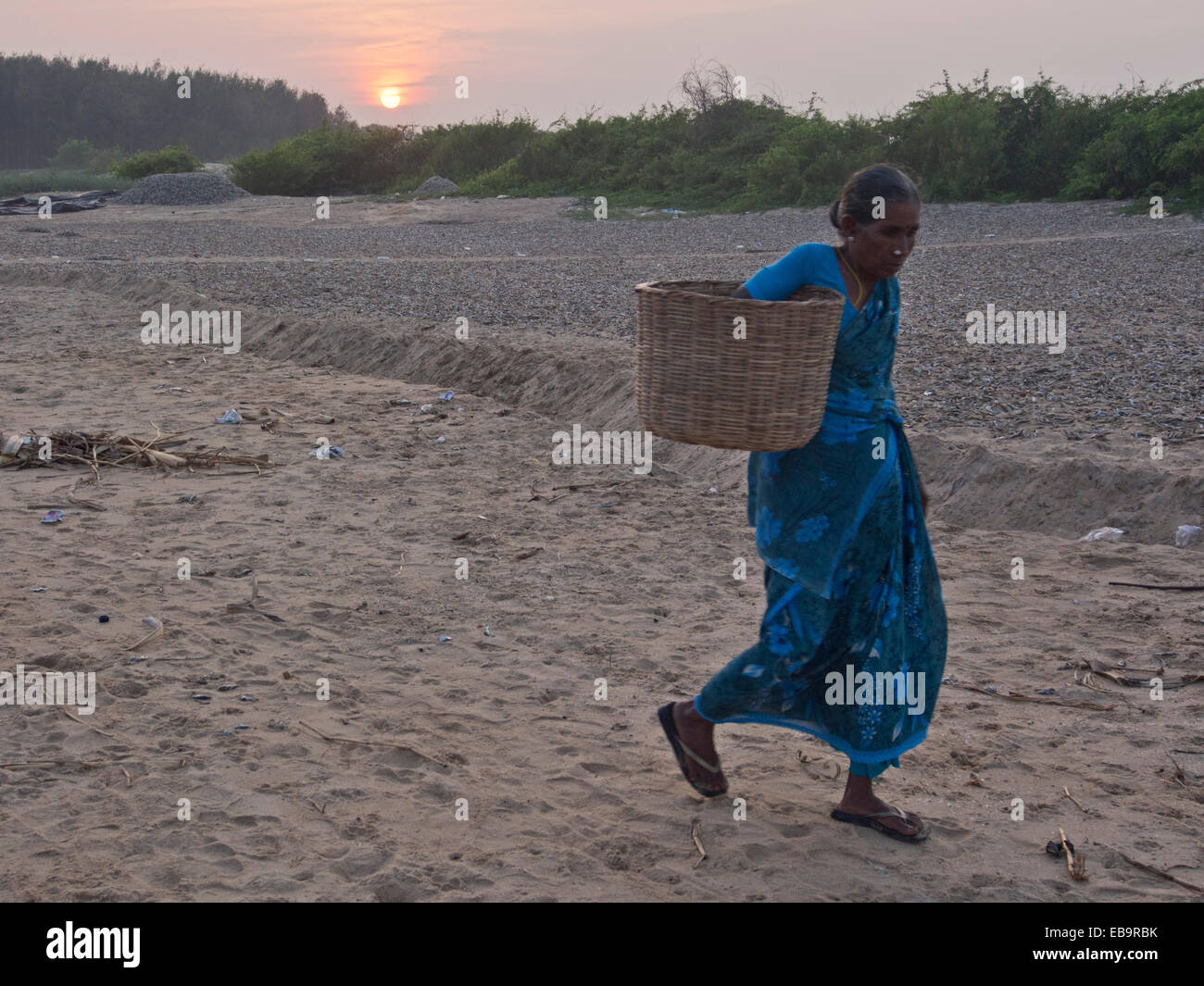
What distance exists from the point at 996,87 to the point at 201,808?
24366 mm

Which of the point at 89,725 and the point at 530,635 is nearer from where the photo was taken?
the point at 89,725

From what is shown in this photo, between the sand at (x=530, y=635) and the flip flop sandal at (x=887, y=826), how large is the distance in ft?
0.11

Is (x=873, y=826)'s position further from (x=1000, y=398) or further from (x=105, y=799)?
(x=1000, y=398)

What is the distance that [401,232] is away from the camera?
69.6 feet

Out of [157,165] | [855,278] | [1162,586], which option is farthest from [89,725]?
[157,165]

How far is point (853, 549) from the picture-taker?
272 centimetres

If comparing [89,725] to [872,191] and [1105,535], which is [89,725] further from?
[1105,535]

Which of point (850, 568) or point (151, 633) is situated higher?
point (850, 568)

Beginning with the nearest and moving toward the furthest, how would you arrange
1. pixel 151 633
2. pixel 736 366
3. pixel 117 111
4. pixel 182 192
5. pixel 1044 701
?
1. pixel 736 366
2. pixel 1044 701
3. pixel 151 633
4. pixel 182 192
5. pixel 117 111

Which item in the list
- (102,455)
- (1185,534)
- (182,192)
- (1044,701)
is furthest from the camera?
(182,192)

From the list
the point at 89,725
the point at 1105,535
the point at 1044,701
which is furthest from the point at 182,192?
the point at 1044,701

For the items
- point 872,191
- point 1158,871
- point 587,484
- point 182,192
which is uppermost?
point 182,192

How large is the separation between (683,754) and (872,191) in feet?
4.97

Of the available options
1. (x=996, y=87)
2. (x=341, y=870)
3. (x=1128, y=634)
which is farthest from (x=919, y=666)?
(x=996, y=87)
